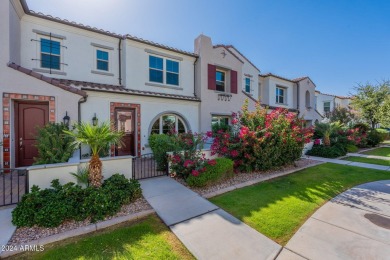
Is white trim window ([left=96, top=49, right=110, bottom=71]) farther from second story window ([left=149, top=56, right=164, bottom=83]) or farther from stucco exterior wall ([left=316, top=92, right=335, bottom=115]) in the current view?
stucco exterior wall ([left=316, top=92, right=335, bottom=115])

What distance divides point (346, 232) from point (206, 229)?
2.84 meters

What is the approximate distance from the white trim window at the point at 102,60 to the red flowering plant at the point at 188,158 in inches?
264

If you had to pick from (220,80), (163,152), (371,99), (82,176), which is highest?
(220,80)

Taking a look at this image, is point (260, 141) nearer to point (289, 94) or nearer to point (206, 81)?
point (206, 81)

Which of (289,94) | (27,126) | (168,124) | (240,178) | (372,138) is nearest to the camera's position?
(240,178)

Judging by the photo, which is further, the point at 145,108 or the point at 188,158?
the point at 145,108

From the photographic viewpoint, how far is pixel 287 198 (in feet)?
17.4

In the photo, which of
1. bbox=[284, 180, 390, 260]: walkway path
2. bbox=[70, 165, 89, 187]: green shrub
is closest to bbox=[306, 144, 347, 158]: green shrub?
bbox=[284, 180, 390, 260]: walkway path

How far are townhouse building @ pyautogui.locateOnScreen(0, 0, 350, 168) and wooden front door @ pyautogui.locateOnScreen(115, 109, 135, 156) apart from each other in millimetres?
53

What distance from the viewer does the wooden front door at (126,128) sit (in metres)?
9.96

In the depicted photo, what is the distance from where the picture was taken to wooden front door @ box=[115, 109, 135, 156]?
9956mm

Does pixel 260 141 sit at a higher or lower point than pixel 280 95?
lower

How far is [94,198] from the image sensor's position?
4137mm

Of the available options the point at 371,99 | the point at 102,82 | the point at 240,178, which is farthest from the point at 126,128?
the point at 371,99
